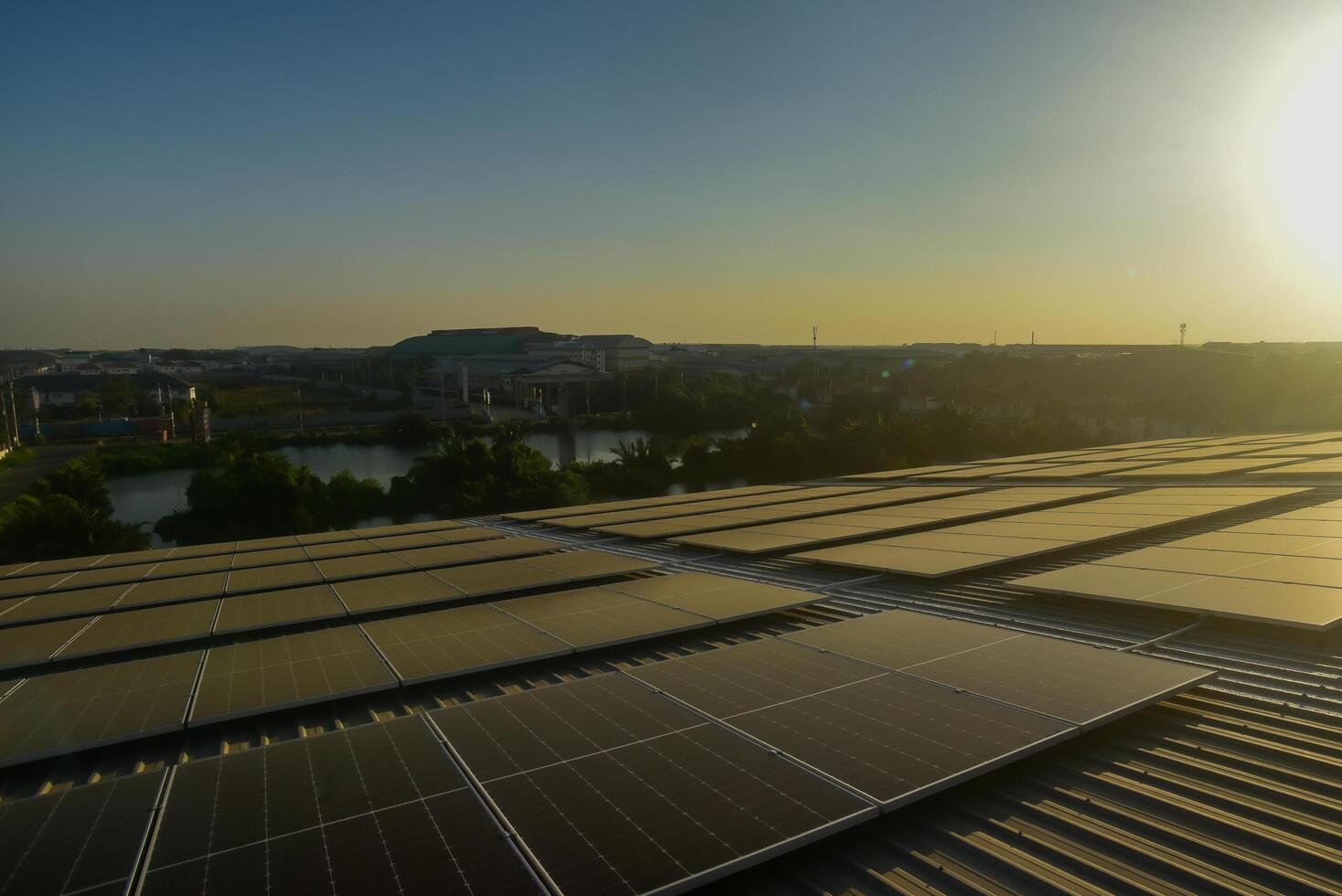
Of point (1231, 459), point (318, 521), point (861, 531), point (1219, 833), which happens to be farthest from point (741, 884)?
point (318, 521)

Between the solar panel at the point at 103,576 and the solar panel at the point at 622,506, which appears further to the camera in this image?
the solar panel at the point at 622,506

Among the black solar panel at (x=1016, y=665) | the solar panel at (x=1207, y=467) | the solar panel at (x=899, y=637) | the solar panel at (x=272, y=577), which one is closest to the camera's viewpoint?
the black solar panel at (x=1016, y=665)

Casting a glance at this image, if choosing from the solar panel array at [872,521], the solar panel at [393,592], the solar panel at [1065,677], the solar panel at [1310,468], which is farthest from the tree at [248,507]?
the solar panel at [1310,468]

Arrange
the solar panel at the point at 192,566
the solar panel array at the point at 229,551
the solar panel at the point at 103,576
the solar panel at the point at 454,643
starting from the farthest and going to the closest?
the solar panel array at the point at 229,551, the solar panel at the point at 192,566, the solar panel at the point at 103,576, the solar panel at the point at 454,643

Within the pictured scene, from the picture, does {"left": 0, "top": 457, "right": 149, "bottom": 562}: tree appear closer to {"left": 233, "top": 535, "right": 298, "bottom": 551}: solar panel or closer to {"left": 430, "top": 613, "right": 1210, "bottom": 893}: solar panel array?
{"left": 233, "top": 535, "right": 298, "bottom": 551}: solar panel

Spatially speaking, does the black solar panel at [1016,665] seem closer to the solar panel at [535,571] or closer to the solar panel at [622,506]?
the solar panel at [535,571]

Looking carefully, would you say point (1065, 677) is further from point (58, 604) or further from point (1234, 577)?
point (58, 604)

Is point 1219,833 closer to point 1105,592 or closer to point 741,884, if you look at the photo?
point 741,884
